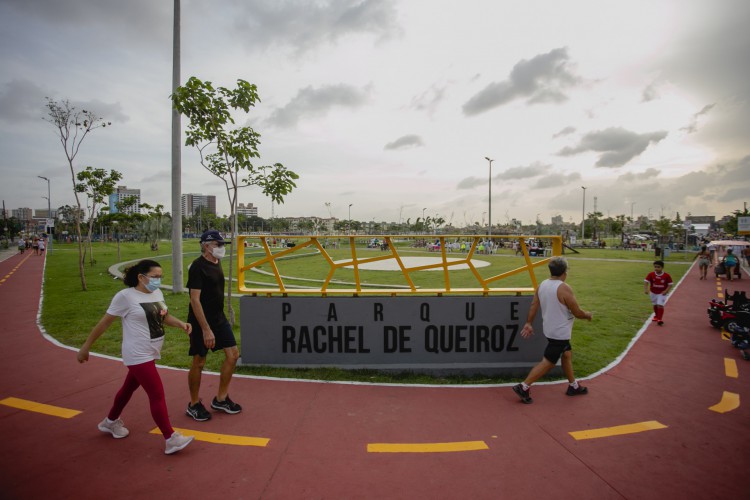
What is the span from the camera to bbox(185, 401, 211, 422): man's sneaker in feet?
14.2

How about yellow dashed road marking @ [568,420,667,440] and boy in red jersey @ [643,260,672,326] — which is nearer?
yellow dashed road marking @ [568,420,667,440]

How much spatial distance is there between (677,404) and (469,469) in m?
3.35

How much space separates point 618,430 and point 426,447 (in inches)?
88.4

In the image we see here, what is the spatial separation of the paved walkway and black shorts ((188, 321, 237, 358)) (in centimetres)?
86

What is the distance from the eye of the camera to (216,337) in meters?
4.35

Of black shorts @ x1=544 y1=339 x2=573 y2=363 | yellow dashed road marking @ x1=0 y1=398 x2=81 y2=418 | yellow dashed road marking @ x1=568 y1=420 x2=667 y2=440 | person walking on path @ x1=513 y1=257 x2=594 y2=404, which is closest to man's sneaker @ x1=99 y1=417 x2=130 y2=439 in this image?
yellow dashed road marking @ x1=0 y1=398 x2=81 y2=418

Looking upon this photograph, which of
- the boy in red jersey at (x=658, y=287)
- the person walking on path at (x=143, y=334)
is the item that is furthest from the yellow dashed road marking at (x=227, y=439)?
the boy in red jersey at (x=658, y=287)

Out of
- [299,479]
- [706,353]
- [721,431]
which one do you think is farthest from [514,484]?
[706,353]

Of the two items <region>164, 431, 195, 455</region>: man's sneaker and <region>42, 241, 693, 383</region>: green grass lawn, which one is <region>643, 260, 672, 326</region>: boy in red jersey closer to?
<region>42, 241, 693, 383</region>: green grass lawn

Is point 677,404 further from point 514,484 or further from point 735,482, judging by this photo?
point 514,484

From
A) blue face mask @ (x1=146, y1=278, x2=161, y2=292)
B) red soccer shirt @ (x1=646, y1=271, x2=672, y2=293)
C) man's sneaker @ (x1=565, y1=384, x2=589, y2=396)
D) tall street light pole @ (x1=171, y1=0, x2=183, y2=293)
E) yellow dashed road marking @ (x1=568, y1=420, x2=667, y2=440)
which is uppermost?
tall street light pole @ (x1=171, y1=0, x2=183, y2=293)

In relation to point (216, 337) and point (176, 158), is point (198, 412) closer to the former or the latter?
point (216, 337)

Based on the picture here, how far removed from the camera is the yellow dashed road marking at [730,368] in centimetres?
592

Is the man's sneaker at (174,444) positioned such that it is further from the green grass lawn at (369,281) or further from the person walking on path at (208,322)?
the green grass lawn at (369,281)
